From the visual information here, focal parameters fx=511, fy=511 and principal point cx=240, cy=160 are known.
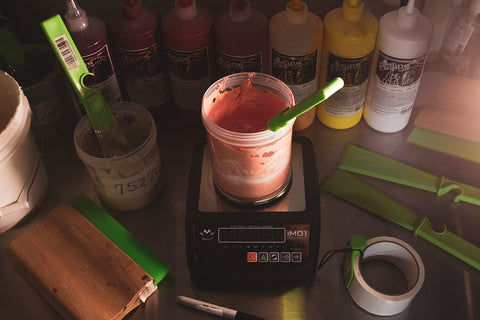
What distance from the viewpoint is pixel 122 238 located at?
36.5 inches

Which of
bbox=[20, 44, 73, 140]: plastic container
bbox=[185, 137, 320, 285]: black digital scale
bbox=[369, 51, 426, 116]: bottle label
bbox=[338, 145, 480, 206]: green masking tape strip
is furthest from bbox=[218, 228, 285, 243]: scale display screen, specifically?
bbox=[20, 44, 73, 140]: plastic container

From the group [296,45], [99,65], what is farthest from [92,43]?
[296,45]

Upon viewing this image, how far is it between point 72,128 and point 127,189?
286 millimetres

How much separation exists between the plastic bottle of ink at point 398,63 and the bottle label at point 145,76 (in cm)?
43

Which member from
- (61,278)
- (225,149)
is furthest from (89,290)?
(225,149)

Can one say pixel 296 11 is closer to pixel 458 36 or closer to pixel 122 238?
pixel 458 36

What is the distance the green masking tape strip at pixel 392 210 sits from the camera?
0.91 m

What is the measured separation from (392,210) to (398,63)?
27cm

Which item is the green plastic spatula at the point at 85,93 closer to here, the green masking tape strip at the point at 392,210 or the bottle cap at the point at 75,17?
the bottle cap at the point at 75,17

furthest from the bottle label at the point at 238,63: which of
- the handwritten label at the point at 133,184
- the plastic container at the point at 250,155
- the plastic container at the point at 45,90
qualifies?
the plastic container at the point at 45,90

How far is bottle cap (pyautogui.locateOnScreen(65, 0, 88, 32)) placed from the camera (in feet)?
2.98

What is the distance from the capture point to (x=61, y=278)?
0.87m

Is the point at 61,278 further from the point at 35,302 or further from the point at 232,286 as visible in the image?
the point at 232,286

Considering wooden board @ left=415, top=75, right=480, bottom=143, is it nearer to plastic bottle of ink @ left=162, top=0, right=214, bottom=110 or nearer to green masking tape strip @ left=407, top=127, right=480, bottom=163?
green masking tape strip @ left=407, top=127, right=480, bottom=163
